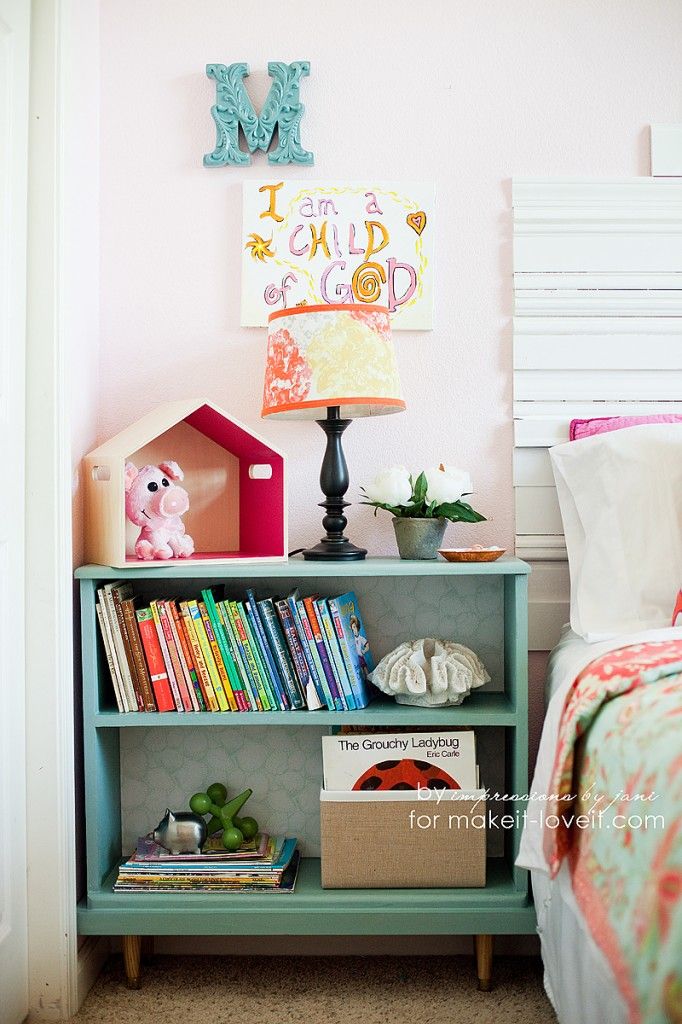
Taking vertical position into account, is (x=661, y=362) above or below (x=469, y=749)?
above

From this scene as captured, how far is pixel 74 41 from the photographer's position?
183 centimetres

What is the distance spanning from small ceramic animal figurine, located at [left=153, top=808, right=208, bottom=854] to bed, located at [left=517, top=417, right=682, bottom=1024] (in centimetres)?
64

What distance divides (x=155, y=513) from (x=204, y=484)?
251mm

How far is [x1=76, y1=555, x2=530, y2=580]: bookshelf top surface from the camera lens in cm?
170

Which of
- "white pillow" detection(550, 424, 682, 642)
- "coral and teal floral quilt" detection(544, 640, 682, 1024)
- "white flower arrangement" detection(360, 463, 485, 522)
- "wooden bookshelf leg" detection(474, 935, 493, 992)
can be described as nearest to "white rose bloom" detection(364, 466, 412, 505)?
"white flower arrangement" detection(360, 463, 485, 522)

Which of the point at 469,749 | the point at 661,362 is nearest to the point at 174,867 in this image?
the point at 469,749

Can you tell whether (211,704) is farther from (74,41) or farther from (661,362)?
(74,41)

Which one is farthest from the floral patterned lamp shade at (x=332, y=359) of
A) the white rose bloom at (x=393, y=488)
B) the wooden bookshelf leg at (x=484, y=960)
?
the wooden bookshelf leg at (x=484, y=960)

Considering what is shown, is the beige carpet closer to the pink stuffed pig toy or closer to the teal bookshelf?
the teal bookshelf

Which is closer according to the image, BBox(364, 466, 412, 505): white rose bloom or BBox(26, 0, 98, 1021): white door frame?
BBox(26, 0, 98, 1021): white door frame

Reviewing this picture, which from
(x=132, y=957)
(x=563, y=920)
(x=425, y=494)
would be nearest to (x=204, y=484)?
(x=425, y=494)

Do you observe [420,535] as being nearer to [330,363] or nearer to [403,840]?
[330,363]

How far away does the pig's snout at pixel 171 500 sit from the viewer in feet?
5.79

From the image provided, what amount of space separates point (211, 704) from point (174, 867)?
321 mm
